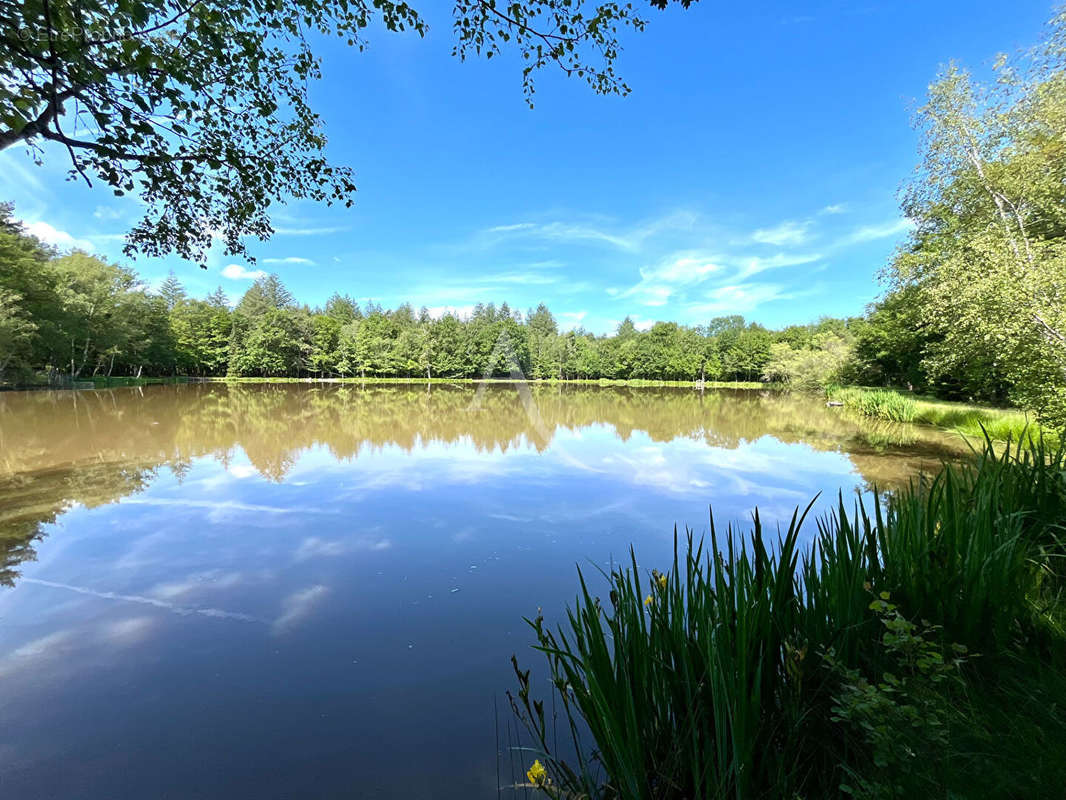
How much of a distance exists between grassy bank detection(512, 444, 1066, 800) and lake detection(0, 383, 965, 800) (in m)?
1.05

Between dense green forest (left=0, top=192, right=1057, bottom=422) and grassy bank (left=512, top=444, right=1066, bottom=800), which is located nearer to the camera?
grassy bank (left=512, top=444, right=1066, bottom=800)

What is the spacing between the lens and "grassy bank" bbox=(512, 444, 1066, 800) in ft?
4.70

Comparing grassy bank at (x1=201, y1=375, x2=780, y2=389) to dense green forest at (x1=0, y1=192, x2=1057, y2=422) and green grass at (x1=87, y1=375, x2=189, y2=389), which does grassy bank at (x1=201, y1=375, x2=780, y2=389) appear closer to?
dense green forest at (x1=0, y1=192, x2=1057, y2=422)

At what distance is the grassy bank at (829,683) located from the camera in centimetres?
143

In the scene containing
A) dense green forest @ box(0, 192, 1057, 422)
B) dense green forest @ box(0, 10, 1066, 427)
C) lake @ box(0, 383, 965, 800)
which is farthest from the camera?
dense green forest @ box(0, 192, 1057, 422)

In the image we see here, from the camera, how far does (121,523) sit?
20.0 feet

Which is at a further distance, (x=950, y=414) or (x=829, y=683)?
(x=950, y=414)

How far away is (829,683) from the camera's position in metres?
1.89

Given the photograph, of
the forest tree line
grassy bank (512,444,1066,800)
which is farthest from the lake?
the forest tree line

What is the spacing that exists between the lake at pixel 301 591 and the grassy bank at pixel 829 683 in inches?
41.2

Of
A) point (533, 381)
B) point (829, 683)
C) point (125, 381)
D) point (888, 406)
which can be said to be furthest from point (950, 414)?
point (125, 381)

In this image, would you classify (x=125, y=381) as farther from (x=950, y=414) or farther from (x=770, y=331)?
(x=770, y=331)

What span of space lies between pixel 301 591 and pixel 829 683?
4.37 metres

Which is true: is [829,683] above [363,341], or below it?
below
